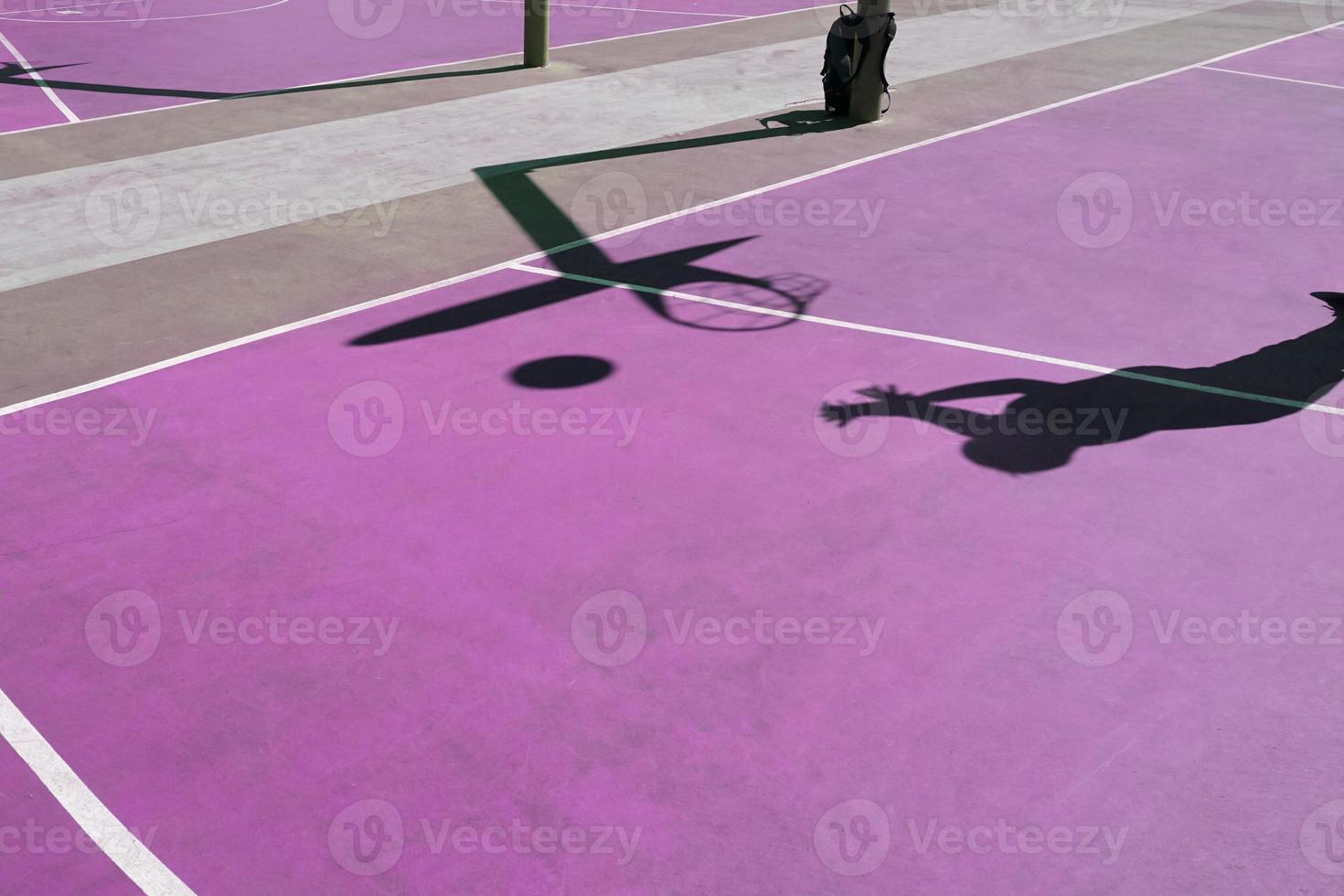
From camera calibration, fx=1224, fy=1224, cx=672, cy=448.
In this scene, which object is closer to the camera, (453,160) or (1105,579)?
(1105,579)

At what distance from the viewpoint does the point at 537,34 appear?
61.1 ft

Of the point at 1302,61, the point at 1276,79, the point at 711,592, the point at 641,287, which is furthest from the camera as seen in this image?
the point at 1302,61

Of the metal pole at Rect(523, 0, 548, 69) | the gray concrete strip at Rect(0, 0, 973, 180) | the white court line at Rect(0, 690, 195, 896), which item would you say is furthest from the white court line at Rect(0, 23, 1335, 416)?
the metal pole at Rect(523, 0, 548, 69)

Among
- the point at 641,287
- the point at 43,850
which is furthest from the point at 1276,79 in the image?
the point at 43,850

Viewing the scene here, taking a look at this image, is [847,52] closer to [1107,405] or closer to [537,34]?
[537,34]

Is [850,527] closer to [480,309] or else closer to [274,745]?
[274,745]

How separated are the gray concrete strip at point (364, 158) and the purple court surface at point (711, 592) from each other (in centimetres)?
286

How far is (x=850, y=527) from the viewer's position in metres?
7.66

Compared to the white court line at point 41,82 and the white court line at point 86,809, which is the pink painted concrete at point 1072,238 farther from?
the white court line at point 41,82

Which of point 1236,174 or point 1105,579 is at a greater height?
point 1236,174

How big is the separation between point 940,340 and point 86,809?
23.5ft

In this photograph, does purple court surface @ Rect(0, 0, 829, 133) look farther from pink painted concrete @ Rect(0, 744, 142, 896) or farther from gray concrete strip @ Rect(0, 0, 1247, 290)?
pink painted concrete @ Rect(0, 744, 142, 896)

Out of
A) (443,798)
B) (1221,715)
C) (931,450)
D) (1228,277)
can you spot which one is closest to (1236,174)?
(1228,277)

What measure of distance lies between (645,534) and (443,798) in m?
2.37
